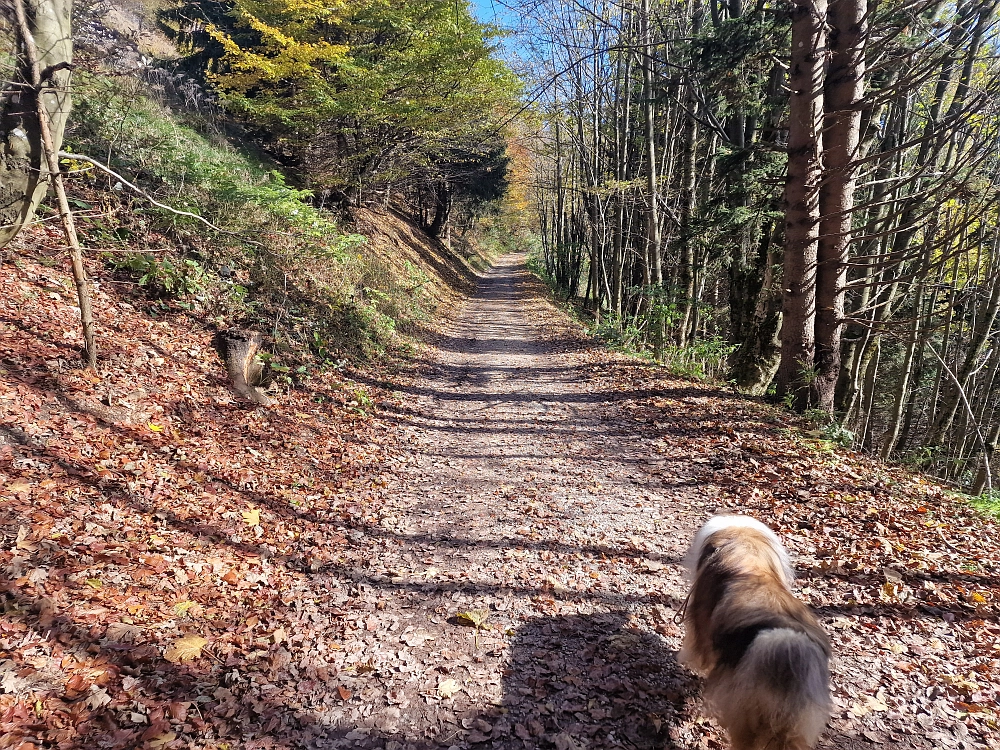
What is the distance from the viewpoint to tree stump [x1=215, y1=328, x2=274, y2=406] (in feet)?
22.3

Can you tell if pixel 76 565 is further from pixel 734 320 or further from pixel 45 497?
pixel 734 320

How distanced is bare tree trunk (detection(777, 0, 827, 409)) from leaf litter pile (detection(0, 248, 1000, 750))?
0.91 metres

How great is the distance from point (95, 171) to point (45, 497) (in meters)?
6.09

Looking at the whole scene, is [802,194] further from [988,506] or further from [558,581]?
[558,581]

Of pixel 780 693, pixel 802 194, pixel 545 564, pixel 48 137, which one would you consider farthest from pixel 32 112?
pixel 802 194

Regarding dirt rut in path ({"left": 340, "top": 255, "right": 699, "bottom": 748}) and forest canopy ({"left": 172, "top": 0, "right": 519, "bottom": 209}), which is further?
forest canopy ({"left": 172, "top": 0, "right": 519, "bottom": 209})

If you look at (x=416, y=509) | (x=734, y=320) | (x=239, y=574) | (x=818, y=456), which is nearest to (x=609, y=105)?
(x=734, y=320)

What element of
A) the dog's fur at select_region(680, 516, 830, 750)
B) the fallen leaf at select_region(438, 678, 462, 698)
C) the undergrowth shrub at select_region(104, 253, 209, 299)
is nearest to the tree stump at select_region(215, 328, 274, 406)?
the undergrowth shrub at select_region(104, 253, 209, 299)

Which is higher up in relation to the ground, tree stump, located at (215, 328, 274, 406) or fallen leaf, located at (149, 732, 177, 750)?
tree stump, located at (215, 328, 274, 406)

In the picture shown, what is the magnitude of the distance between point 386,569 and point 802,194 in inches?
287

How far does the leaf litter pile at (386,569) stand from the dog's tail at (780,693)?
723mm

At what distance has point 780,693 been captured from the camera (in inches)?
92.0

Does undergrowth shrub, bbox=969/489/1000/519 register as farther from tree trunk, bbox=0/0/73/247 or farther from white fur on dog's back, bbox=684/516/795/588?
tree trunk, bbox=0/0/73/247

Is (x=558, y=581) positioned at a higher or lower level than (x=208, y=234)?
lower
